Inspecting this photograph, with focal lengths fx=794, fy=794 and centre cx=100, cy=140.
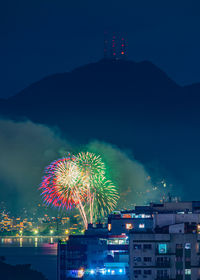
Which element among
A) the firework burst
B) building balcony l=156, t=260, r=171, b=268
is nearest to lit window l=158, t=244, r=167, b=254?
building balcony l=156, t=260, r=171, b=268

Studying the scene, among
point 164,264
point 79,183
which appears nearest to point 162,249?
point 164,264

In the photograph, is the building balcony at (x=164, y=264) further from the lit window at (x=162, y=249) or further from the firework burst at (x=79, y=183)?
the firework burst at (x=79, y=183)

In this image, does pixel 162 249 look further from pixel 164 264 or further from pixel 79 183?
pixel 79 183

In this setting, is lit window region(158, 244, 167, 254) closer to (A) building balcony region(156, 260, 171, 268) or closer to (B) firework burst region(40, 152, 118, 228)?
(A) building balcony region(156, 260, 171, 268)

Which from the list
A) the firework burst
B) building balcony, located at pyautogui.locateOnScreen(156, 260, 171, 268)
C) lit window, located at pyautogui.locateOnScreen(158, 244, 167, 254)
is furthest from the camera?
the firework burst

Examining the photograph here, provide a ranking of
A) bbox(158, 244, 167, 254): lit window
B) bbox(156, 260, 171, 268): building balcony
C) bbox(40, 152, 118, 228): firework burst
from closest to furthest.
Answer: bbox(156, 260, 171, 268): building balcony < bbox(158, 244, 167, 254): lit window < bbox(40, 152, 118, 228): firework burst

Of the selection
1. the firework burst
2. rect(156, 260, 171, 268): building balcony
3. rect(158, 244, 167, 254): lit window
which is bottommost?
rect(156, 260, 171, 268): building balcony

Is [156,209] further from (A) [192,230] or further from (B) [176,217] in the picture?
(A) [192,230]

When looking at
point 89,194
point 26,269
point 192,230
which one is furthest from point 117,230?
point 26,269

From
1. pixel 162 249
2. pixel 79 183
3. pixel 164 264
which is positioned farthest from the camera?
pixel 79 183

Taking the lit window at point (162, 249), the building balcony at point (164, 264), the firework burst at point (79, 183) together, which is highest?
the firework burst at point (79, 183)

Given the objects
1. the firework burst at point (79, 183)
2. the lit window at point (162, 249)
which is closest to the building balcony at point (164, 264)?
the lit window at point (162, 249)
